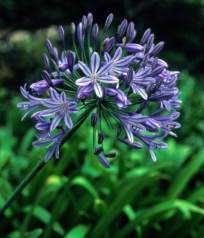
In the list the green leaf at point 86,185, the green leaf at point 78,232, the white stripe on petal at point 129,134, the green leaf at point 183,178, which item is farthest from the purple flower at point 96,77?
the green leaf at point 183,178

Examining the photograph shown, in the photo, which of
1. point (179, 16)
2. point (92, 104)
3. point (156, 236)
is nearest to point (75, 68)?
point (92, 104)

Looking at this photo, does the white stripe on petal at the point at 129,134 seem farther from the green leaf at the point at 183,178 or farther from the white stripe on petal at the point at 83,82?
the green leaf at the point at 183,178

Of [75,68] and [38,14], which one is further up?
[38,14]

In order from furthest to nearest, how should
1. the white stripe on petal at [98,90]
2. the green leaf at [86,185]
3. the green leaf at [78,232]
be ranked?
the green leaf at [86,185] → the green leaf at [78,232] → the white stripe on petal at [98,90]

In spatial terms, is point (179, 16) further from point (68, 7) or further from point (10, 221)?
point (10, 221)

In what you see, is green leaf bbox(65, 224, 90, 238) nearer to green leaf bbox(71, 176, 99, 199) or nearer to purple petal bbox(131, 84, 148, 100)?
green leaf bbox(71, 176, 99, 199)

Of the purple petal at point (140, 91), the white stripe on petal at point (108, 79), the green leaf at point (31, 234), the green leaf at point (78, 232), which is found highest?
the white stripe on petal at point (108, 79)

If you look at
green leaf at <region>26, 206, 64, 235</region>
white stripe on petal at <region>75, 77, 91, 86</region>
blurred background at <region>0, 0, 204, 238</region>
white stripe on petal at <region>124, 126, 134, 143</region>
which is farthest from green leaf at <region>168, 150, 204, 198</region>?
white stripe on petal at <region>75, 77, 91, 86</region>

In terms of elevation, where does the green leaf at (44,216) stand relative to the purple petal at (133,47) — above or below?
below
